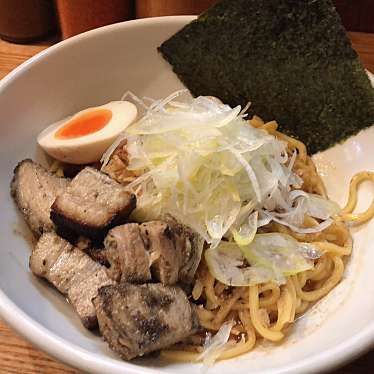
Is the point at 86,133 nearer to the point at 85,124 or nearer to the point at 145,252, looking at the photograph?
the point at 85,124

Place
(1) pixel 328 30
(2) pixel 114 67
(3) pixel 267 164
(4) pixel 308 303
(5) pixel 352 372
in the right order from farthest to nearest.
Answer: (2) pixel 114 67 → (1) pixel 328 30 → (3) pixel 267 164 → (4) pixel 308 303 → (5) pixel 352 372

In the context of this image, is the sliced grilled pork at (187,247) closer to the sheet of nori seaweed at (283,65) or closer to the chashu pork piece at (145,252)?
the chashu pork piece at (145,252)

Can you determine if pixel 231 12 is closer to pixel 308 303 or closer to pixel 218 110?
pixel 218 110

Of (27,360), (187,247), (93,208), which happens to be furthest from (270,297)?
(27,360)

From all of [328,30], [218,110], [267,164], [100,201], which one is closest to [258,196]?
[267,164]

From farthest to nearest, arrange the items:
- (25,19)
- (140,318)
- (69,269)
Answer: (25,19) < (69,269) < (140,318)

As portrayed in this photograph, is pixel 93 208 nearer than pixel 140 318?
No

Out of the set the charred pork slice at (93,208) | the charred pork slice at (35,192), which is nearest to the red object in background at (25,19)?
the charred pork slice at (35,192)
